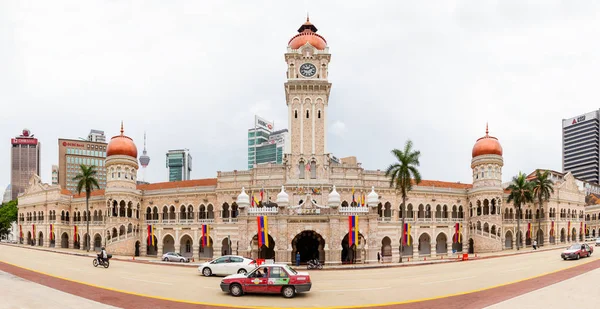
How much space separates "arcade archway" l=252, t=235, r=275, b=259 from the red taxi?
2166 centimetres

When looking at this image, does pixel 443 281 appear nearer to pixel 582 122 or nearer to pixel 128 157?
pixel 128 157

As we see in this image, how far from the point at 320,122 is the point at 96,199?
39725 mm

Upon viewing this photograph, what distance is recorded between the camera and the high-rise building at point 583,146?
177 m

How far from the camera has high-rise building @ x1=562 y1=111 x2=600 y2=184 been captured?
177 meters

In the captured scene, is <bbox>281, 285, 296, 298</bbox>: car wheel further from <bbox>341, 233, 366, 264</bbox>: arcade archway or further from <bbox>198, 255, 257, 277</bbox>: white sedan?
<bbox>341, 233, 366, 264</bbox>: arcade archway

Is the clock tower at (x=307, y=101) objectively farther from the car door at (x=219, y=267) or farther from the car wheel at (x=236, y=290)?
the car wheel at (x=236, y=290)

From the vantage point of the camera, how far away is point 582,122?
183 metres

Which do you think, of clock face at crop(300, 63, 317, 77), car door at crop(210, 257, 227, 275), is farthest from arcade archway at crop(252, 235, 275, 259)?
clock face at crop(300, 63, 317, 77)

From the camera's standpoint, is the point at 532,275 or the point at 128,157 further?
the point at 128,157

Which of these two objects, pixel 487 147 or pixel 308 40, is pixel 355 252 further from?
pixel 487 147

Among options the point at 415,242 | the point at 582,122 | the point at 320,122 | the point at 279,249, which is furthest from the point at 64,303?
the point at 582,122

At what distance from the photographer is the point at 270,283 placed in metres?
21.3

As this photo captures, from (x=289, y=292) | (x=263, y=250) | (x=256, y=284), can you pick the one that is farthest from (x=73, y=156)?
(x=289, y=292)

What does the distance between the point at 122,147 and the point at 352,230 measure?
41.0 metres
